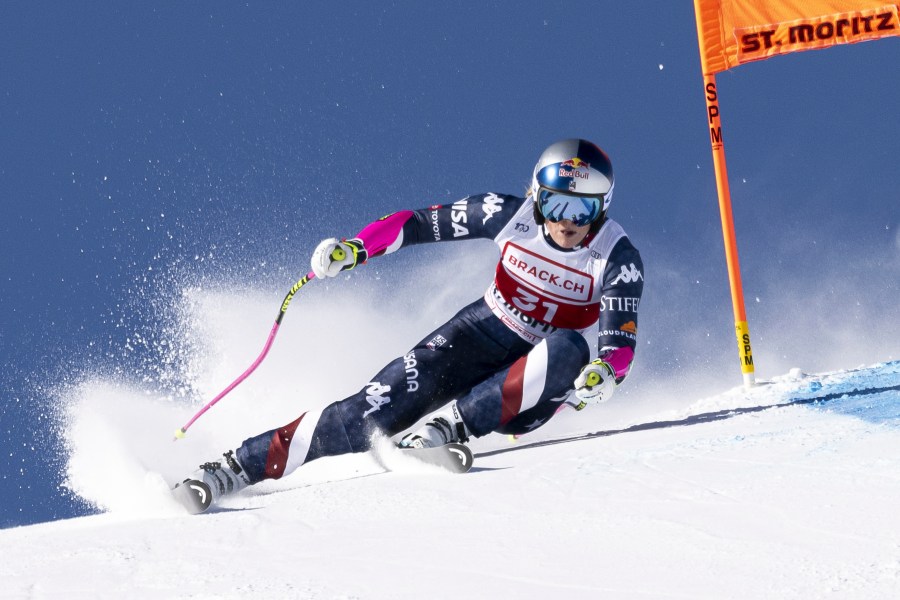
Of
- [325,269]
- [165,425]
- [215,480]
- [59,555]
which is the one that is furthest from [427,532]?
[165,425]

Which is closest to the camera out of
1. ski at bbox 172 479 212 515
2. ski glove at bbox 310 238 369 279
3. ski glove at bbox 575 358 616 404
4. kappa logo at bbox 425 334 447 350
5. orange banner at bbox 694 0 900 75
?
ski at bbox 172 479 212 515

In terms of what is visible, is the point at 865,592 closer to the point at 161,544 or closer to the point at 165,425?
the point at 161,544

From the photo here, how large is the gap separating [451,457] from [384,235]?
4.97 feet

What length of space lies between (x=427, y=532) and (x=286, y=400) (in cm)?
363

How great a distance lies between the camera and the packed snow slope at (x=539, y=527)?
2.86m

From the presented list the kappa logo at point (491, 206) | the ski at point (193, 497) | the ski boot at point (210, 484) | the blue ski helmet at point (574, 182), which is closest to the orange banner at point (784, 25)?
the blue ski helmet at point (574, 182)

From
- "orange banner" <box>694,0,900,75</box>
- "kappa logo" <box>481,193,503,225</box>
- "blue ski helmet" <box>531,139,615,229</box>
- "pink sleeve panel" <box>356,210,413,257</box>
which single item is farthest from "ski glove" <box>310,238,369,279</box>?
"orange banner" <box>694,0,900,75</box>

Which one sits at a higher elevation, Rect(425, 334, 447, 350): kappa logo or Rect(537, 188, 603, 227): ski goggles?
Rect(537, 188, 603, 227): ski goggles

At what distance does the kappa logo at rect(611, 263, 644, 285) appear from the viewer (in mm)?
5207

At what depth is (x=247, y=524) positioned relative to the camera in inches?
148

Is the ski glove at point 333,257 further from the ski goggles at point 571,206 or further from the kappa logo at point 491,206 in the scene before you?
the ski goggles at point 571,206

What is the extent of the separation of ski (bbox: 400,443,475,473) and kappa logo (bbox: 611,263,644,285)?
50.0 inches

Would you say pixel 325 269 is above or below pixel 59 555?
above

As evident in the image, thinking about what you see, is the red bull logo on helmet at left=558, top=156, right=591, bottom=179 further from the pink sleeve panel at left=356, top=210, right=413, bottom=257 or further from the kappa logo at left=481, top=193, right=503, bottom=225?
the pink sleeve panel at left=356, top=210, right=413, bottom=257
